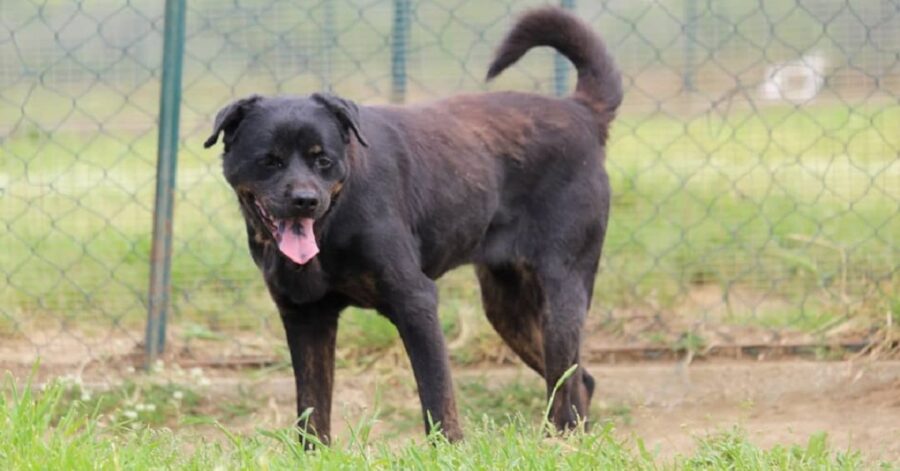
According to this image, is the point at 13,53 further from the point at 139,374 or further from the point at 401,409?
the point at 401,409

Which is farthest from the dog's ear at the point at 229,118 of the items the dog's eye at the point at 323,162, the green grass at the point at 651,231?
the green grass at the point at 651,231

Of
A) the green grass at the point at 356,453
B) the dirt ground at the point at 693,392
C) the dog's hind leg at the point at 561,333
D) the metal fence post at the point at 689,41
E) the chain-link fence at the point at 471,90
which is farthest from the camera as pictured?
the metal fence post at the point at 689,41

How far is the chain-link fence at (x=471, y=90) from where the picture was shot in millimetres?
5645

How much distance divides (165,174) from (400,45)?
3.37 ft

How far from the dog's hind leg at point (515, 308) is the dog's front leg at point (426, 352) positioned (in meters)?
0.74

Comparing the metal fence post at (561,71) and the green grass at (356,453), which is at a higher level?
the metal fence post at (561,71)

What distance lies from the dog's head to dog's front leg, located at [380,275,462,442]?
A: 341 millimetres

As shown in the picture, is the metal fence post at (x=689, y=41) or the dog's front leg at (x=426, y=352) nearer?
the dog's front leg at (x=426, y=352)

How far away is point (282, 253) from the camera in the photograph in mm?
4016

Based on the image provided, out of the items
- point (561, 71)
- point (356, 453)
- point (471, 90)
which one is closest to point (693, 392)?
point (561, 71)

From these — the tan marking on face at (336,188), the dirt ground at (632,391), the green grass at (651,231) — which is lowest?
the dirt ground at (632,391)

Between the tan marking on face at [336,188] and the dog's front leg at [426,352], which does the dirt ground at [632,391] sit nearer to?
the dog's front leg at [426,352]

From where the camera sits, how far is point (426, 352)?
163 inches

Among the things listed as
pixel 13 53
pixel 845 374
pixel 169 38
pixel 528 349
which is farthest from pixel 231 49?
pixel 845 374
